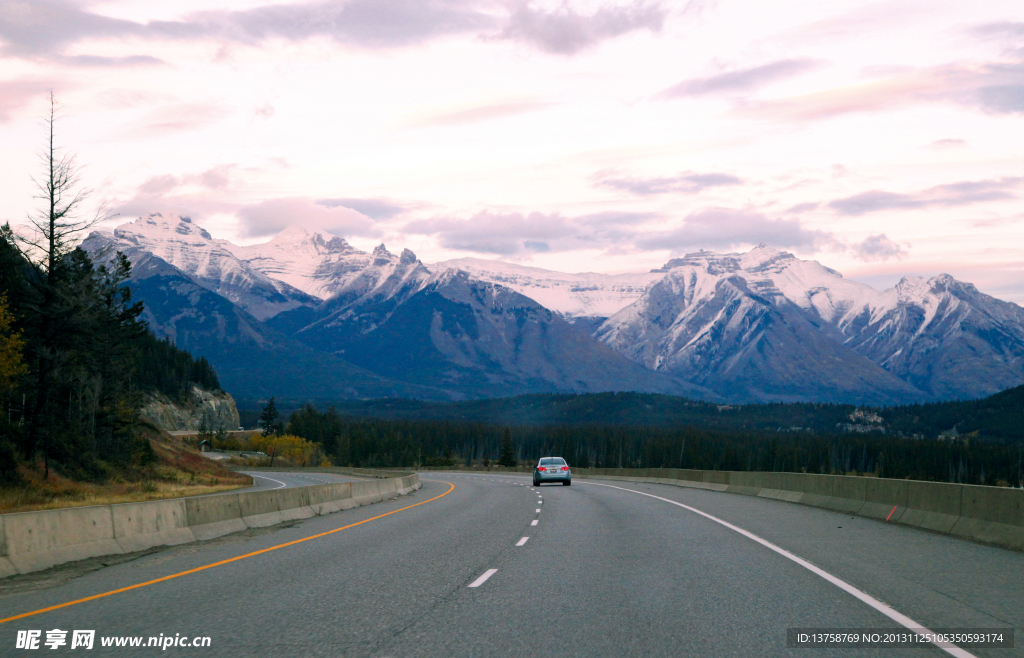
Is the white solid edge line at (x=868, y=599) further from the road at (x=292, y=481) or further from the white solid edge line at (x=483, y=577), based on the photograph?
the road at (x=292, y=481)

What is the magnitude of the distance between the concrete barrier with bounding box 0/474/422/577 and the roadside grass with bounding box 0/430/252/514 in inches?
180

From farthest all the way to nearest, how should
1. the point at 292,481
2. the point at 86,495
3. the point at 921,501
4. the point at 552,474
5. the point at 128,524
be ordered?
the point at 292,481, the point at 552,474, the point at 86,495, the point at 921,501, the point at 128,524

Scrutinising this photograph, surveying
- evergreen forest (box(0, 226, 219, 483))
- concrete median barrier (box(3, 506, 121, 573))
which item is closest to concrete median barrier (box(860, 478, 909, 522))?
concrete median barrier (box(3, 506, 121, 573))

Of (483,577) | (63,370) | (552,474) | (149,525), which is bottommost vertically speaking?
(552,474)

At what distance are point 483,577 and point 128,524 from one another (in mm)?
6358

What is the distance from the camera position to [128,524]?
51.0 ft

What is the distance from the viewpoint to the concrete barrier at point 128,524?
12.9 m

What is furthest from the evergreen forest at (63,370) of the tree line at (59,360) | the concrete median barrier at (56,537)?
the concrete median barrier at (56,537)

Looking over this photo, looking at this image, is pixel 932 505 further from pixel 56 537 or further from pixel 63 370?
pixel 63 370

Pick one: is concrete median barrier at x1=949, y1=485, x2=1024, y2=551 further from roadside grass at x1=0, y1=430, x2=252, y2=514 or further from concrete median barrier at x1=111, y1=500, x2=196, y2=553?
roadside grass at x1=0, y1=430, x2=252, y2=514

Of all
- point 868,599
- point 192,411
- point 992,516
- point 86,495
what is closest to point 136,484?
point 86,495

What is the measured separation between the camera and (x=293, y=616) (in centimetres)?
986

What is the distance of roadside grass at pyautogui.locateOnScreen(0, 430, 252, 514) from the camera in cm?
3639

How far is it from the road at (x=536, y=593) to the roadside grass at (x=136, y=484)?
9979mm
